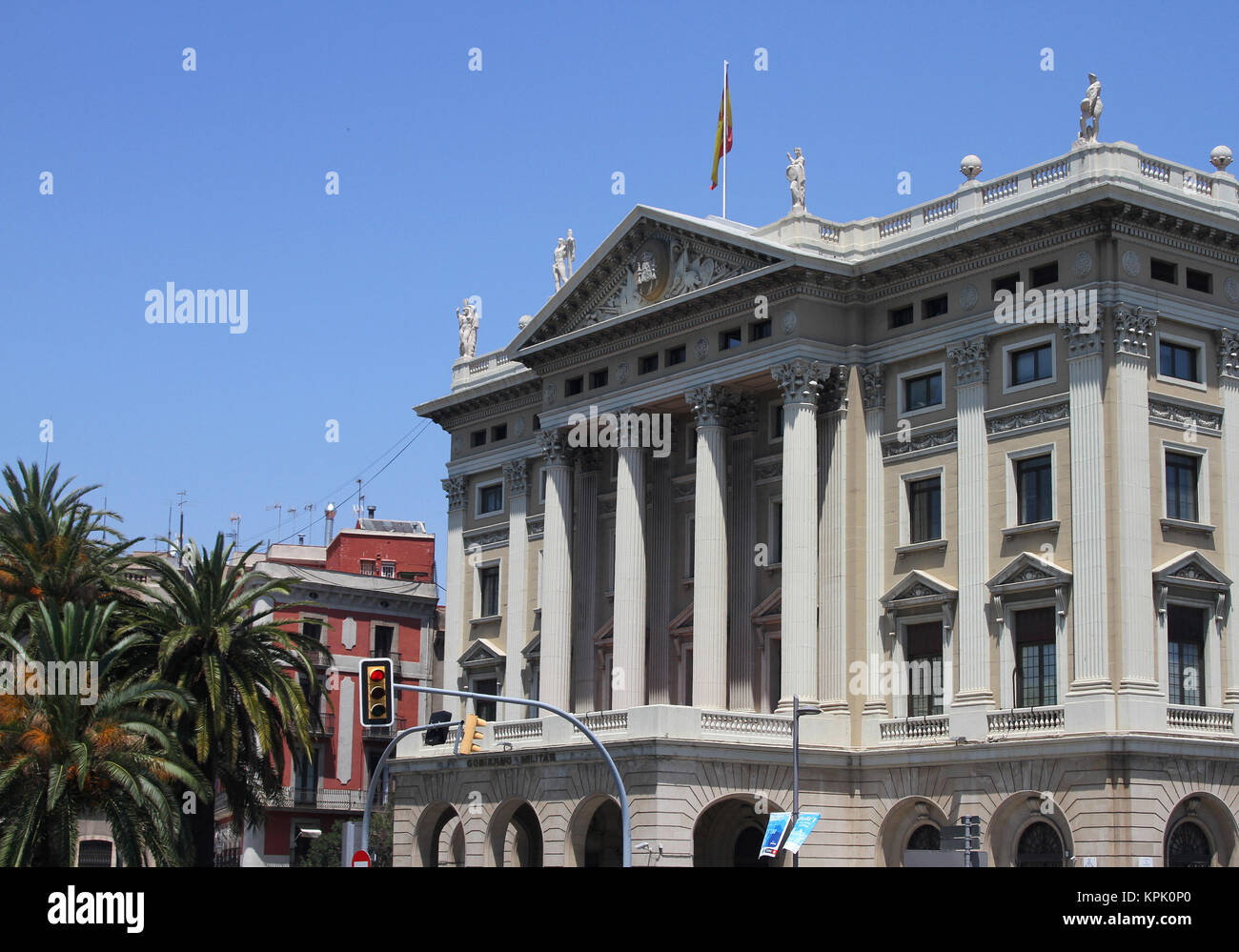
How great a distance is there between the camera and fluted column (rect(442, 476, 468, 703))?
72.6m

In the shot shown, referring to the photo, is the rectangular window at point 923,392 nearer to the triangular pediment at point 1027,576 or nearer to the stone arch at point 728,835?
the triangular pediment at point 1027,576

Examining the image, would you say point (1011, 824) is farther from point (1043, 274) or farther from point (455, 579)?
point (455, 579)

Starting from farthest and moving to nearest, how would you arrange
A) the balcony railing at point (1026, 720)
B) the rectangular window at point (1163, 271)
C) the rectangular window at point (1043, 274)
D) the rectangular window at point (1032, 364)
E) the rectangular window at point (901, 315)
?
the rectangular window at point (901, 315), the rectangular window at point (1032, 364), the rectangular window at point (1043, 274), the rectangular window at point (1163, 271), the balcony railing at point (1026, 720)

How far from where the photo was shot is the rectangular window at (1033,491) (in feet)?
167

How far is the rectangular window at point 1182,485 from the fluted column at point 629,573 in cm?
1794

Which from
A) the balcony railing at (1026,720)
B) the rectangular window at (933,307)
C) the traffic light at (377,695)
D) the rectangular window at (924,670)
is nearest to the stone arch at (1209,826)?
the balcony railing at (1026,720)

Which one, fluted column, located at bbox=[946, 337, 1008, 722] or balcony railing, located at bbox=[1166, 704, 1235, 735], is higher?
fluted column, located at bbox=[946, 337, 1008, 722]

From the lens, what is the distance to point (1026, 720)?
49.1 m

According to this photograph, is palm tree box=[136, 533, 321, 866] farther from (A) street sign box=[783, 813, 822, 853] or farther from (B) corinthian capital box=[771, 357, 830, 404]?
(A) street sign box=[783, 813, 822, 853]

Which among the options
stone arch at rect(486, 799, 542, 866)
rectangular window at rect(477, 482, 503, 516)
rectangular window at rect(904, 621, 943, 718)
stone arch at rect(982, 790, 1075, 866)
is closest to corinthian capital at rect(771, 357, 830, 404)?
rectangular window at rect(904, 621, 943, 718)

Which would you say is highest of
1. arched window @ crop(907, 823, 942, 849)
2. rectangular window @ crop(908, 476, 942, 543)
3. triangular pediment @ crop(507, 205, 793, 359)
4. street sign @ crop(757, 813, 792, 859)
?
triangular pediment @ crop(507, 205, 793, 359)

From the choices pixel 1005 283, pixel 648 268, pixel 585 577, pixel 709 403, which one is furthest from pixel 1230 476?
pixel 585 577

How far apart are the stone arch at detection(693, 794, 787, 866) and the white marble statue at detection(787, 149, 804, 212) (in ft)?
63.0
